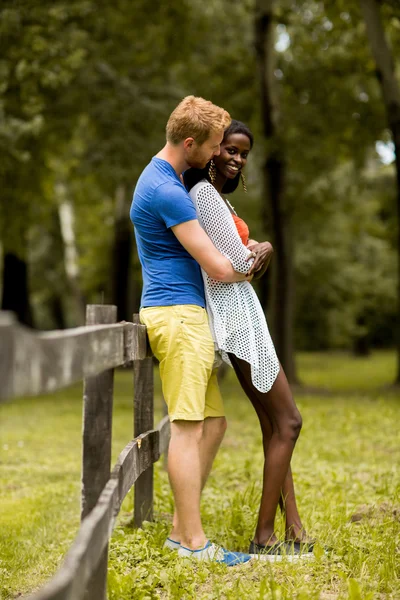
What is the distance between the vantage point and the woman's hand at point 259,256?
401cm

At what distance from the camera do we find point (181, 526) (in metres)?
4.03

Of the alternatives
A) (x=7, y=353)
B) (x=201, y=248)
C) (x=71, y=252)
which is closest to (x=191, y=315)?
(x=201, y=248)

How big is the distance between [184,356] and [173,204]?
698mm

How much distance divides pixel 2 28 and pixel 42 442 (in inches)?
258

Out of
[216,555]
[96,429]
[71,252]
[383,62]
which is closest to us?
[96,429]

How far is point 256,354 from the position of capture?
404 centimetres

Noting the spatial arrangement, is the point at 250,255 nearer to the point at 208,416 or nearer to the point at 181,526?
the point at 208,416

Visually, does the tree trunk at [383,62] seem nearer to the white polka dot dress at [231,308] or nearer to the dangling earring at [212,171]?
the dangling earring at [212,171]

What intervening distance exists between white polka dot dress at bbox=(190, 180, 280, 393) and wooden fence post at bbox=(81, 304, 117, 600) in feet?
1.70

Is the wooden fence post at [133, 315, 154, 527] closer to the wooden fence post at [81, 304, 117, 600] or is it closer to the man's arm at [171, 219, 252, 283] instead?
the wooden fence post at [81, 304, 117, 600]

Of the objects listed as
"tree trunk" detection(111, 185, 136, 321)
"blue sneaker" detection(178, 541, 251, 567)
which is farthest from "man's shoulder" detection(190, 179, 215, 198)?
"tree trunk" detection(111, 185, 136, 321)

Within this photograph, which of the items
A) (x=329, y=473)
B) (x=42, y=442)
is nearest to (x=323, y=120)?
(x=42, y=442)

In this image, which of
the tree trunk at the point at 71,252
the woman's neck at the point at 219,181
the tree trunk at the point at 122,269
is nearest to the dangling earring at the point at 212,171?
the woman's neck at the point at 219,181

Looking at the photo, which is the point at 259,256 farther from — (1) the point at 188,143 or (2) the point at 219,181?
(1) the point at 188,143
